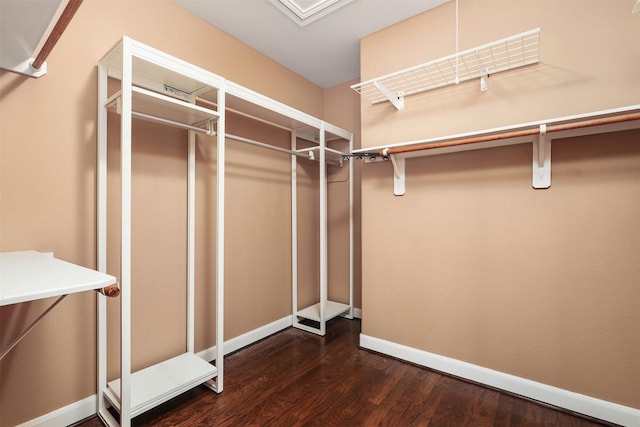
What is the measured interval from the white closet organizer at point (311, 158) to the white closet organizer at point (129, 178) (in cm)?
39

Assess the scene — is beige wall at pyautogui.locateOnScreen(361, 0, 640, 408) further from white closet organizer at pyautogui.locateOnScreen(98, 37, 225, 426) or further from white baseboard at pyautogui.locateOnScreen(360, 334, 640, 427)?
white closet organizer at pyautogui.locateOnScreen(98, 37, 225, 426)

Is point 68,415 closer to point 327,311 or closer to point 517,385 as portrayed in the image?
point 327,311

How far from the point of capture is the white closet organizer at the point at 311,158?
7.48 ft

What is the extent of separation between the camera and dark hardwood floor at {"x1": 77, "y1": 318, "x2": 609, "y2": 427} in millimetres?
1572

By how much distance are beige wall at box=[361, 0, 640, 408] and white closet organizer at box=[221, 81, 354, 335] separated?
42 cm

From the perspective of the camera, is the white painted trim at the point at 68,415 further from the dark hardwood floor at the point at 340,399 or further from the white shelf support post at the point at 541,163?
the white shelf support post at the point at 541,163

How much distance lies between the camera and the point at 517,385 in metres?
1.78

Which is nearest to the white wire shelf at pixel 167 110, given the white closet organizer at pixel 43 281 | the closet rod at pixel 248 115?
the closet rod at pixel 248 115

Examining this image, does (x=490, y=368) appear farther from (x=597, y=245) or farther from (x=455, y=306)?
(x=597, y=245)

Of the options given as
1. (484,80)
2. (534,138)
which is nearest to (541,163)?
(534,138)

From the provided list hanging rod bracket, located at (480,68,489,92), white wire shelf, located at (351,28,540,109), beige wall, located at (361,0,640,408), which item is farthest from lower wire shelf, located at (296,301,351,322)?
hanging rod bracket, located at (480,68,489,92)

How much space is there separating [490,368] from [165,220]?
2.27m

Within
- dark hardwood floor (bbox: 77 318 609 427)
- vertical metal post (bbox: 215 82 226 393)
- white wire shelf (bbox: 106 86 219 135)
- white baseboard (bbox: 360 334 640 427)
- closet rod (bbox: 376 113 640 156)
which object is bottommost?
dark hardwood floor (bbox: 77 318 609 427)

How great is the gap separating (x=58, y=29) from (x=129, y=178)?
1.95ft
